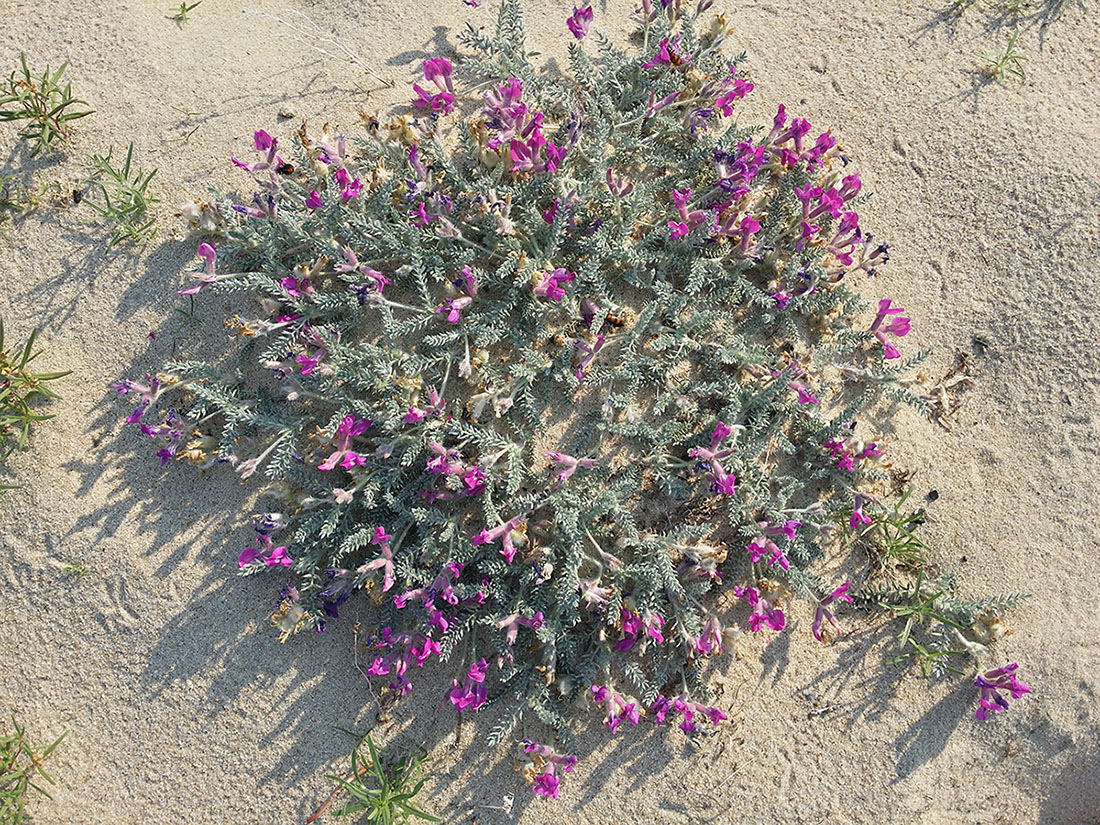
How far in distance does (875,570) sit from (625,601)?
1535 millimetres

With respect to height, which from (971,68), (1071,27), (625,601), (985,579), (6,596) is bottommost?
(6,596)

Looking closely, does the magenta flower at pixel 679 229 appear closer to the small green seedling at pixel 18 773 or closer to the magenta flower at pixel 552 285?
the magenta flower at pixel 552 285

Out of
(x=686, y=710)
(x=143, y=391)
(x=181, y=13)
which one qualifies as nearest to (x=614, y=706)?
(x=686, y=710)

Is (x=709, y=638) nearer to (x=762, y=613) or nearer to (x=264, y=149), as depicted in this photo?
(x=762, y=613)

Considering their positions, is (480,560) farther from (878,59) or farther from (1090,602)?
(878,59)

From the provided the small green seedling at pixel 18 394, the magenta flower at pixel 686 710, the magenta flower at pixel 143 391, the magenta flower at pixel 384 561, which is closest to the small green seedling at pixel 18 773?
the small green seedling at pixel 18 394

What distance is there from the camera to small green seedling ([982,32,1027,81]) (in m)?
4.71

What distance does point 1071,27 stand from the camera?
4.77 metres

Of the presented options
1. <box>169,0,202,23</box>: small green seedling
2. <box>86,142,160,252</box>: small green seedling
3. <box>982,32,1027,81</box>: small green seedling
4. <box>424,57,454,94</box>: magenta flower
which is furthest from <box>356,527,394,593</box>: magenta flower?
<box>982,32,1027,81</box>: small green seedling


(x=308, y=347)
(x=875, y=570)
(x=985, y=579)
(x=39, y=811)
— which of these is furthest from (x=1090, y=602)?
(x=39, y=811)

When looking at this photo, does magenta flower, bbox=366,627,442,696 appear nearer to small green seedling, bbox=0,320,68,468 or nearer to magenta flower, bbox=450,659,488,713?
magenta flower, bbox=450,659,488,713

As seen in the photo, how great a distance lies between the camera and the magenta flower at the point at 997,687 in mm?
3934

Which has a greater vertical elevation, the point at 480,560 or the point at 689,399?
the point at 689,399

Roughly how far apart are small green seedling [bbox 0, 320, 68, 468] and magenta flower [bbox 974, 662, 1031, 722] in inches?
218
